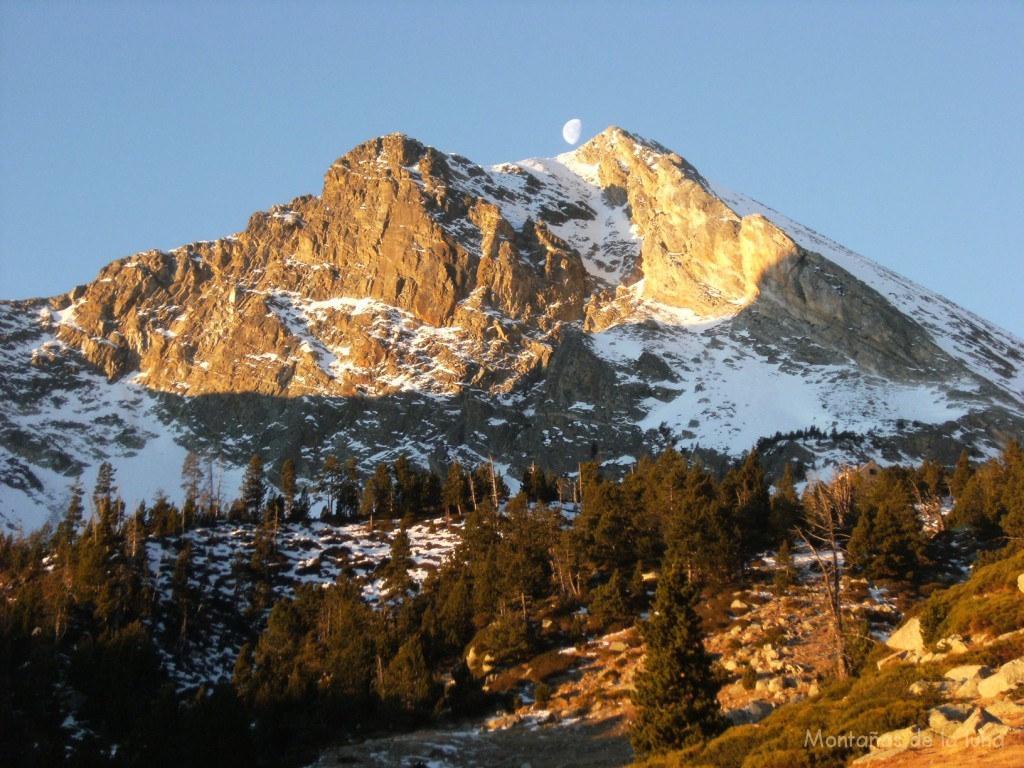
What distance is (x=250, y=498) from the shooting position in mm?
105562

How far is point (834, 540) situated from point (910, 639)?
6.92 m

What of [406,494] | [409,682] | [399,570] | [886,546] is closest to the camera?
[409,682]

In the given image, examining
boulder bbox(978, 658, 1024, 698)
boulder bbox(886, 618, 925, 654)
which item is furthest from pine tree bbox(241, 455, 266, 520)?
boulder bbox(978, 658, 1024, 698)

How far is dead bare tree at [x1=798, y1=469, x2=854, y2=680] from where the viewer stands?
37406 mm

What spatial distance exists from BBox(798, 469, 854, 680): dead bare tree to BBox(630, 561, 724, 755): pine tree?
21.2 feet

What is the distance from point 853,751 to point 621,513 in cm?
5217

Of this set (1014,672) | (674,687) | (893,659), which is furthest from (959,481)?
(1014,672)

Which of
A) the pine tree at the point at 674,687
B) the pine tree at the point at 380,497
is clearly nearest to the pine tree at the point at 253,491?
the pine tree at the point at 380,497

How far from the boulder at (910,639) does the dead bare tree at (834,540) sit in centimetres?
207

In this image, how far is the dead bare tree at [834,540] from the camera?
3741cm

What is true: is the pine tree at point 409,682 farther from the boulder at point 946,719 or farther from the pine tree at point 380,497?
the pine tree at point 380,497

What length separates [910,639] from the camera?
33812 millimetres

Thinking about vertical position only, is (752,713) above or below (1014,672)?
below

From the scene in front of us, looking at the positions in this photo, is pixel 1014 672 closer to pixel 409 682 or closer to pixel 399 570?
pixel 409 682
